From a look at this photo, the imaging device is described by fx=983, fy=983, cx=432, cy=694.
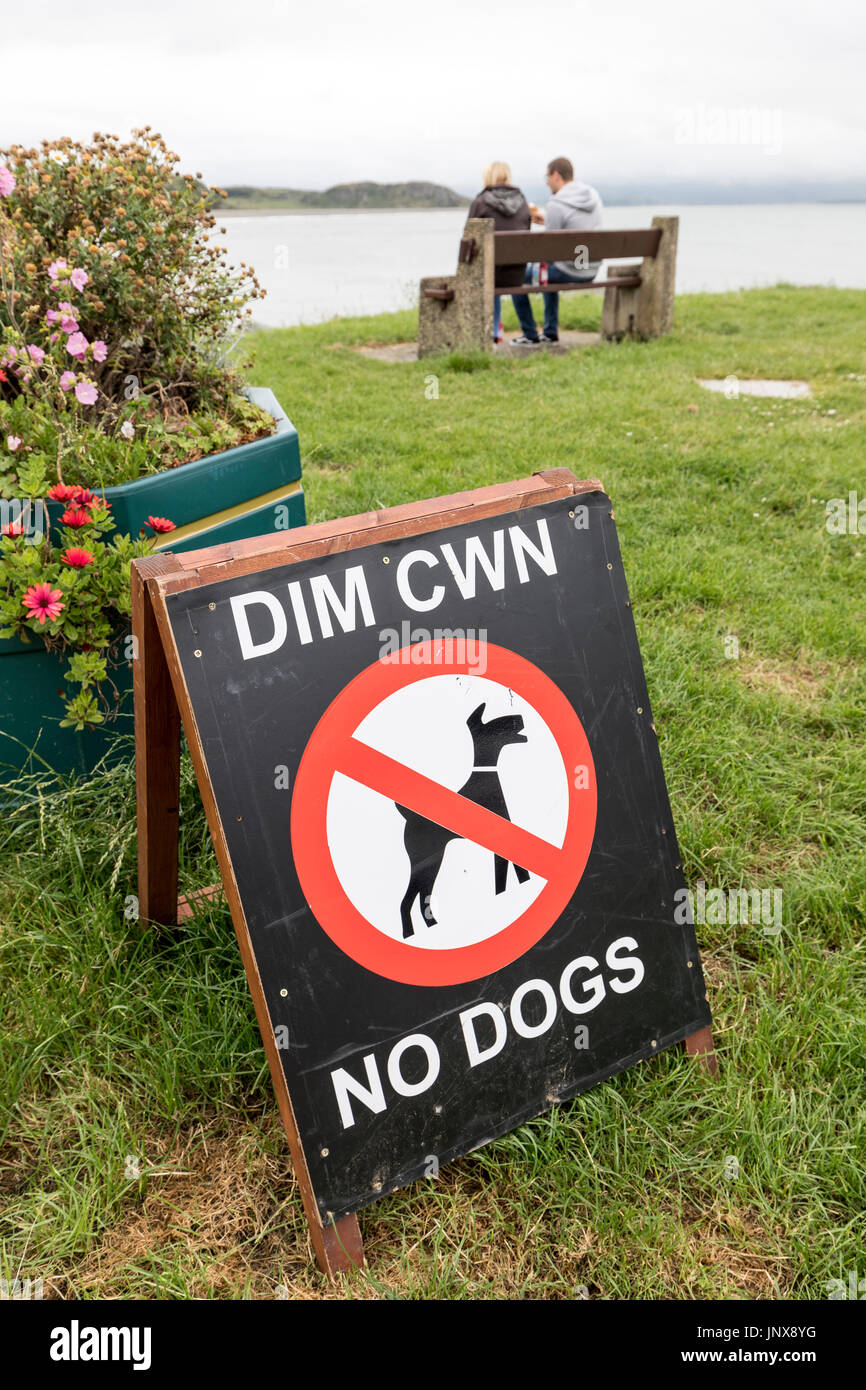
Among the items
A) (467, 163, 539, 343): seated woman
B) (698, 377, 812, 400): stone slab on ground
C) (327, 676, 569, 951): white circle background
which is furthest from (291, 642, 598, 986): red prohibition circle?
(467, 163, 539, 343): seated woman

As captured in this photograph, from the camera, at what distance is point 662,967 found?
72.8 inches

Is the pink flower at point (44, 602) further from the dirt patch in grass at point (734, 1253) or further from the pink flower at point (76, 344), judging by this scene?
the dirt patch in grass at point (734, 1253)

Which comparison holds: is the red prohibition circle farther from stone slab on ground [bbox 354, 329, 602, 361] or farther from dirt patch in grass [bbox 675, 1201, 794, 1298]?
stone slab on ground [bbox 354, 329, 602, 361]

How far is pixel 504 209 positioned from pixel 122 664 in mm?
7204

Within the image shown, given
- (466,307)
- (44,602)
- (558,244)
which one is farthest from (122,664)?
(558,244)

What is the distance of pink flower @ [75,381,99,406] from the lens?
2.49 metres

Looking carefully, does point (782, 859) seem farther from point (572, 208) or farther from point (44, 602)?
point (572, 208)

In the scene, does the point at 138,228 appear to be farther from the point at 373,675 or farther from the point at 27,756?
the point at 373,675

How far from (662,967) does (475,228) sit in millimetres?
6969

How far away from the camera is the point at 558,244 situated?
24.9 ft

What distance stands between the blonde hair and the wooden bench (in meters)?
0.95

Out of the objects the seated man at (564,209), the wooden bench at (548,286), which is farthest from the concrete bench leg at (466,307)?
the seated man at (564,209)

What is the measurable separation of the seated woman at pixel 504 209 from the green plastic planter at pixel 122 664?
19.7 feet
